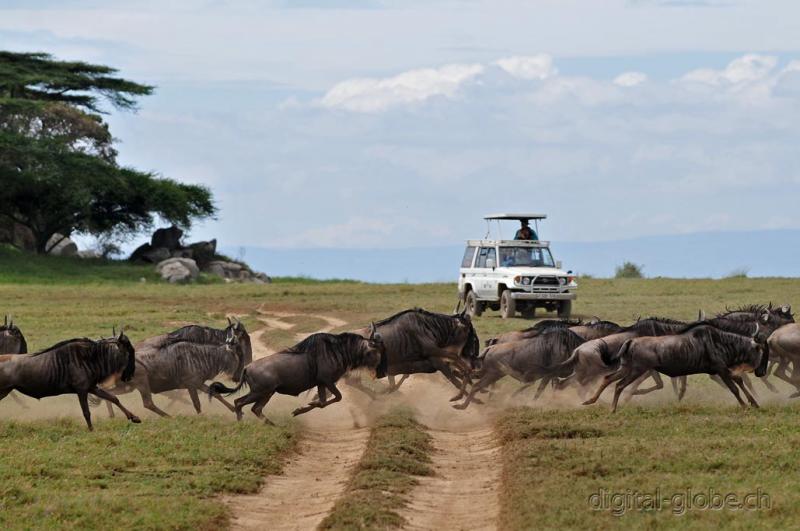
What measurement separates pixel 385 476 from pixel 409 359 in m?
5.43

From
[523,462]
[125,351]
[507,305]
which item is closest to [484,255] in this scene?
[507,305]

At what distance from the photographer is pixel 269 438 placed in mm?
13312

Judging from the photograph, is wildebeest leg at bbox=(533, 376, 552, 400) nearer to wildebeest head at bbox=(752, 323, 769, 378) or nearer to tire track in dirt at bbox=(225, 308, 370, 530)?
wildebeest head at bbox=(752, 323, 769, 378)

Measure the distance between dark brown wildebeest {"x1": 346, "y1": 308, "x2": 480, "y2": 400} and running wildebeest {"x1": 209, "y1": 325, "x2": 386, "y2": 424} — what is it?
1.24 metres

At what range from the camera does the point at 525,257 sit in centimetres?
3084

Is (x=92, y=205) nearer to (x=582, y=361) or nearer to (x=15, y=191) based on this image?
(x=15, y=191)

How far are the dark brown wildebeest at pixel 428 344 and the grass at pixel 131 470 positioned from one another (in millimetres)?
2679

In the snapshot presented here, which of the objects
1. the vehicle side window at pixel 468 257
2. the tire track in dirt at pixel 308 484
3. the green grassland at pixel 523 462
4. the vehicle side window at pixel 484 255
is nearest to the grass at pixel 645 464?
the green grassland at pixel 523 462

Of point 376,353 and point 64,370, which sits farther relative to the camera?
point 376,353

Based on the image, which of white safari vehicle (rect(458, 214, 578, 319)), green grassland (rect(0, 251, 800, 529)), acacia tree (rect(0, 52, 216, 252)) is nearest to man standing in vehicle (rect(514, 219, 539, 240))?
white safari vehicle (rect(458, 214, 578, 319))

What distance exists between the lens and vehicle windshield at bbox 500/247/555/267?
30.7 meters

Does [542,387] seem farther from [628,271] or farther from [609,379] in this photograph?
[628,271]

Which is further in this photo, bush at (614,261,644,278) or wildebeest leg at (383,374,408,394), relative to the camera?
bush at (614,261,644,278)

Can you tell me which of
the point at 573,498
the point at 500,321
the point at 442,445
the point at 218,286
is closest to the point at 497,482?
the point at 573,498
